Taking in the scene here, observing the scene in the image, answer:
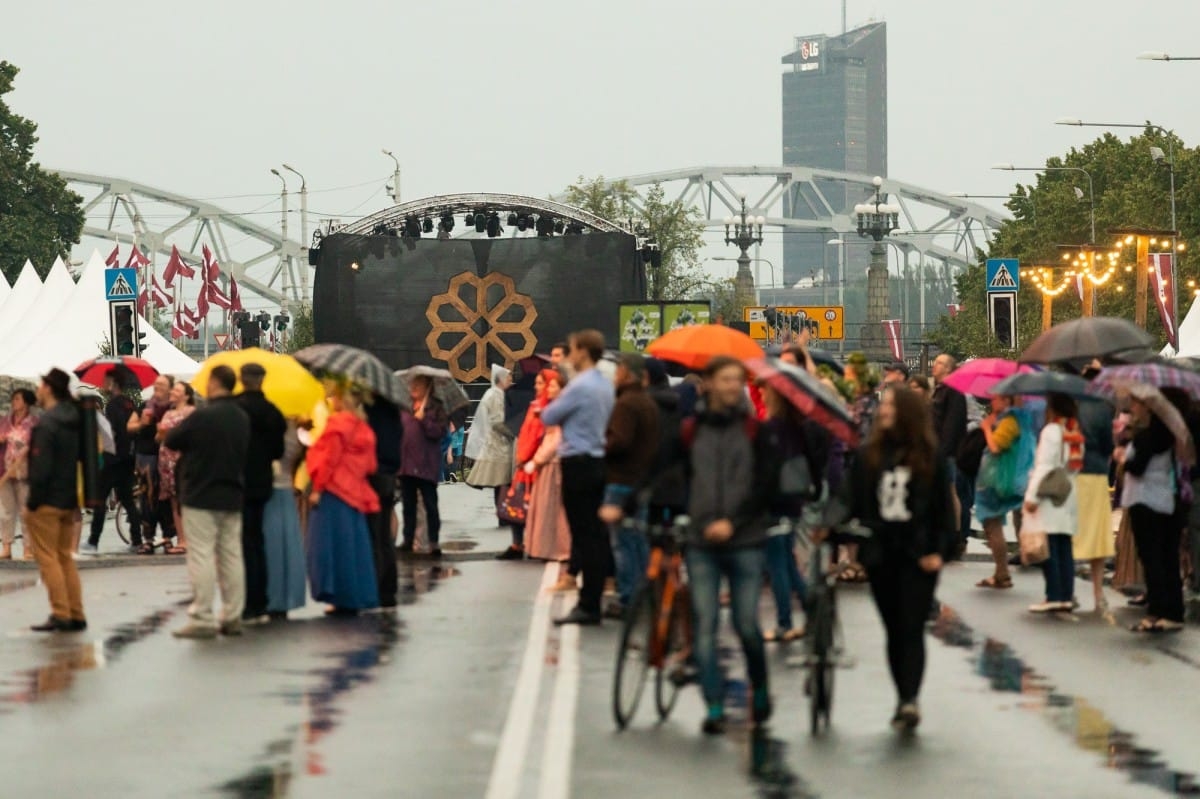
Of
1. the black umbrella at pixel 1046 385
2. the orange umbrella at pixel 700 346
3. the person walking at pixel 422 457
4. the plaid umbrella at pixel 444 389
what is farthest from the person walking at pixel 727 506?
the plaid umbrella at pixel 444 389

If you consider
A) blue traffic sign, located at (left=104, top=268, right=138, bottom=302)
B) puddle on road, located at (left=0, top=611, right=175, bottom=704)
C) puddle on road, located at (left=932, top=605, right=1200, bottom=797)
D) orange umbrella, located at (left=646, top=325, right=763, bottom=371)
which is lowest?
puddle on road, located at (left=932, top=605, right=1200, bottom=797)

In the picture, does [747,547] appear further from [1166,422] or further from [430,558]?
[430,558]

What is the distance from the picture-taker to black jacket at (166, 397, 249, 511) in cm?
1533

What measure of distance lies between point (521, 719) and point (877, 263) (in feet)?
471

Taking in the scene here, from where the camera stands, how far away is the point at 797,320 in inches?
3893

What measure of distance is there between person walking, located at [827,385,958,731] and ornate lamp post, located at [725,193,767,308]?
123623mm

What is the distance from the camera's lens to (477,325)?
169 ft

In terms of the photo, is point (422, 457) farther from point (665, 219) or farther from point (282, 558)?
point (665, 219)

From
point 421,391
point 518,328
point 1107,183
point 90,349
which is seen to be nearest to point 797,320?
point 1107,183

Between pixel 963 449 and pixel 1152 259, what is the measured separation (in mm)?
27291

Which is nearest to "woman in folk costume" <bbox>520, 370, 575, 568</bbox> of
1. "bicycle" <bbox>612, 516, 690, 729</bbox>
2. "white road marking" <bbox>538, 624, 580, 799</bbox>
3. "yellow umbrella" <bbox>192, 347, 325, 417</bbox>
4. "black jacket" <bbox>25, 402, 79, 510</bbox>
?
"yellow umbrella" <bbox>192, 347, 325, 417</bbox>

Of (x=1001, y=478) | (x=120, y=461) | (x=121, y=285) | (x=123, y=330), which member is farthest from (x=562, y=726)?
(x=121, y=285)

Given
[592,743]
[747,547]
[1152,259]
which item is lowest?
[592,743]

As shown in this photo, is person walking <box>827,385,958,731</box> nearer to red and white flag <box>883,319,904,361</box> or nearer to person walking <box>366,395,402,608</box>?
person walking <box>366,395,402,608</box>
